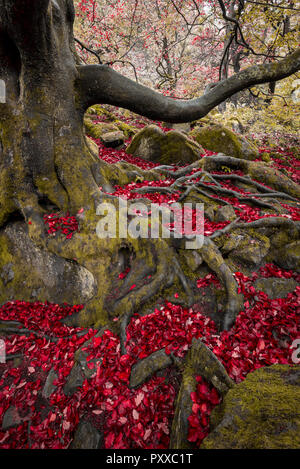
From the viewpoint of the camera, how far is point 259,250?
4.51m

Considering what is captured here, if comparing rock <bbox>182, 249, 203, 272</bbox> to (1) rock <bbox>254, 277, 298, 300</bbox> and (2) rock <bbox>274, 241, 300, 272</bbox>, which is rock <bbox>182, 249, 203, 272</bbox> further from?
(2) rock <bbox>274, 241, 300, 272</bbox>

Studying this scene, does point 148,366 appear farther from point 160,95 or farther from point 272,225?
point 160,95

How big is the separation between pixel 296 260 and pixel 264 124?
1438 centimetres

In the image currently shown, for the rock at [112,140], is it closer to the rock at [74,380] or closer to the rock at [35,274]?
the rock at [35,274]

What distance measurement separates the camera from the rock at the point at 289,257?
4.45 meters

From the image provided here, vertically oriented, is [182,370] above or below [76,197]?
below

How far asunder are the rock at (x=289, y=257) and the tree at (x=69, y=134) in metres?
1.57

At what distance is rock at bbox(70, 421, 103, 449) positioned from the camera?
2.54 meters

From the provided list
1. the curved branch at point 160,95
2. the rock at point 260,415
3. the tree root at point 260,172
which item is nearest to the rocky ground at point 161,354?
the rock at point 260,415

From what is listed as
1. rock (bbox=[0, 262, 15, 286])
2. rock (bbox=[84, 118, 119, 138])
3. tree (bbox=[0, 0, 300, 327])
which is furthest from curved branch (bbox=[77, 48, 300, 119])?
rock (bbox=[84, 118, 119, 138])

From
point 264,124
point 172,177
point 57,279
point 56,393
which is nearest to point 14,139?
point 57,279

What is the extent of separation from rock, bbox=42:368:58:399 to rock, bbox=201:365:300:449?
7.86ft
